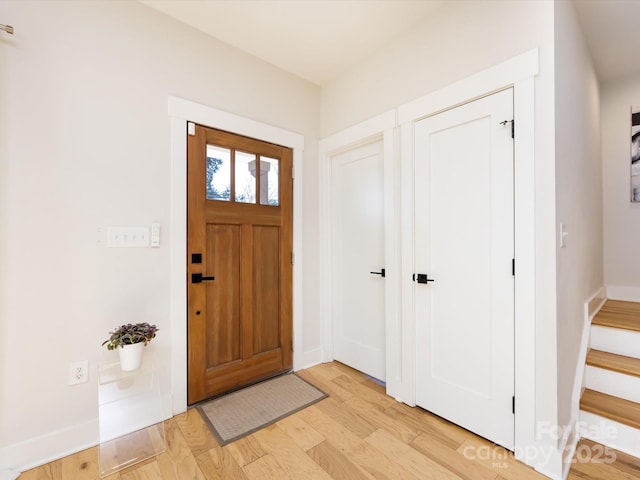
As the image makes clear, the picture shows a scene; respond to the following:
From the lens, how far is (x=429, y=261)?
2.05m

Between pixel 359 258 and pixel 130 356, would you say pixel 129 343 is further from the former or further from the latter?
pixel 359 258

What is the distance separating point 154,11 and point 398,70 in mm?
1823

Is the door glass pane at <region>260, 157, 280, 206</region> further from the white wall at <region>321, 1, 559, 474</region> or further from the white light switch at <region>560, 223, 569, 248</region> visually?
the white light switch at <region>560, 223, 569, 248</region>

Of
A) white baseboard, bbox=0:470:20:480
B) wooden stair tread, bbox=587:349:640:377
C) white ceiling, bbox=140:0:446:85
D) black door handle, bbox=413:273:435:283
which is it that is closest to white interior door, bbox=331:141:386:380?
black door handle, bbox=413:273:435:283

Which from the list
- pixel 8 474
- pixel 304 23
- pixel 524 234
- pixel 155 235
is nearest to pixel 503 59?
pixel 524 234

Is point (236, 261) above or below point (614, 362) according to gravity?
above

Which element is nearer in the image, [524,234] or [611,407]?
[524,234]

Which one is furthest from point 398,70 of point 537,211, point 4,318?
point 4,318

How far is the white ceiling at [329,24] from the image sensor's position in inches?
77.1

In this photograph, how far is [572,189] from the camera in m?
1.82

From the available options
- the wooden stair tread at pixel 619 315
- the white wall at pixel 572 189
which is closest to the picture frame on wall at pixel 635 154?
the white wall at pixel 572 189

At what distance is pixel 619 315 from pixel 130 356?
3.69 m

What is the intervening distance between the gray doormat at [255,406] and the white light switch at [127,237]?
1.29m

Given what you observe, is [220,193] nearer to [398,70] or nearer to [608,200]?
[398,70]
